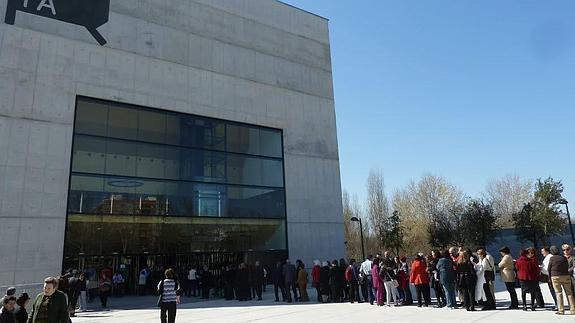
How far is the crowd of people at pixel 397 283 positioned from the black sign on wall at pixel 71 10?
36.8 feet

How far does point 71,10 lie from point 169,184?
30.0ft

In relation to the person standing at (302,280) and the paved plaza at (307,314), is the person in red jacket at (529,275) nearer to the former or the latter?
the paved plaza at (307,314)

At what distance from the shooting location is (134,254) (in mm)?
20469

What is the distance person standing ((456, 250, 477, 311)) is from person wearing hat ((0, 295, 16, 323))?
32.3 ft

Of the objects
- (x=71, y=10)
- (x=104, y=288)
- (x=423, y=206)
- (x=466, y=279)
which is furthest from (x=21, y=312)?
(x=423, y=206)

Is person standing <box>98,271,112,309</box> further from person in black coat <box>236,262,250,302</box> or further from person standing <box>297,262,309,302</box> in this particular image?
person standing <box>297,262,309,302</box>

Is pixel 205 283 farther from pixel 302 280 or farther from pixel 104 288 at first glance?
pixel 302 280

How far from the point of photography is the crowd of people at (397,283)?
23.2 ft

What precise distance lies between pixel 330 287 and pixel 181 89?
12656mm

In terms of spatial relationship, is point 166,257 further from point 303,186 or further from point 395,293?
point 395,293

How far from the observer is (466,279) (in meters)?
10.9

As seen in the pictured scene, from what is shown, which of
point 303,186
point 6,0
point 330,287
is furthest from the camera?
point 303,186

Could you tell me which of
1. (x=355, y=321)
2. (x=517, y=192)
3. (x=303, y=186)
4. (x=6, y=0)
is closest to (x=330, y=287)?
(x=355, y=321)

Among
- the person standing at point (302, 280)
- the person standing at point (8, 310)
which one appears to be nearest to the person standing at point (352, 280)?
the person standing at point (302, 280)
